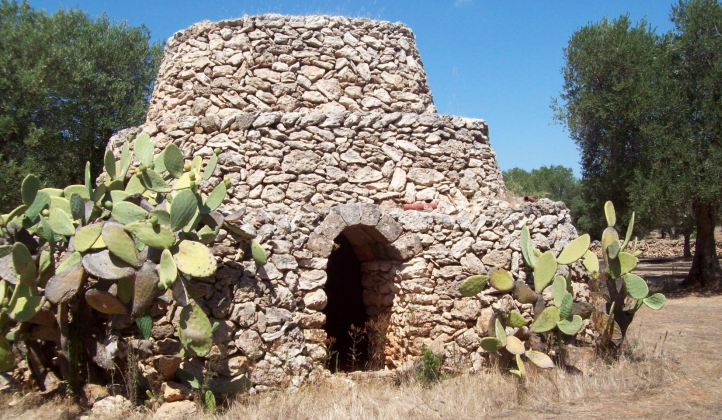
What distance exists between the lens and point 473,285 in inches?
261

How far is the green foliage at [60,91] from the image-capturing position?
1216 centimetres

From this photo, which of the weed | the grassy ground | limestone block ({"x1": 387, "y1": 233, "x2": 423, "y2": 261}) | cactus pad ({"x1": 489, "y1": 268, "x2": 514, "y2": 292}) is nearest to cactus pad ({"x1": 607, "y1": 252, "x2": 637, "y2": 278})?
the grassy ground

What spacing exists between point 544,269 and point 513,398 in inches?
59.5

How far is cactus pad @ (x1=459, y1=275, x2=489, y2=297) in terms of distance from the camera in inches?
260

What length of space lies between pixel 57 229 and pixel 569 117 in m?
13.5

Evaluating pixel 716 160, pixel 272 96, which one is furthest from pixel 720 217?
pixel 272 96

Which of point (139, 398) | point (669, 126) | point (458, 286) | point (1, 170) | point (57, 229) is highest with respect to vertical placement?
point (669, 126)

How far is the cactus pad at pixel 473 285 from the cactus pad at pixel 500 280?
3.3 inches

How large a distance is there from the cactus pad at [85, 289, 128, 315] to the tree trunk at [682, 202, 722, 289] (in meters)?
14.1

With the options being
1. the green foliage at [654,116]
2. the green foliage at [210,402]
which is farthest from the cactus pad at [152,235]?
the green foliage at [654,116]

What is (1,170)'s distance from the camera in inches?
456

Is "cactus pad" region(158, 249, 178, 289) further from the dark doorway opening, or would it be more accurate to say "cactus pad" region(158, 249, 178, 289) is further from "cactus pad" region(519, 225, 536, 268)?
the dark doorway opening

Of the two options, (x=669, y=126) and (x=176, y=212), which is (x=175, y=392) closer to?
(x=176, y=212)

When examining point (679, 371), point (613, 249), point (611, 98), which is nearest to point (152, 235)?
point (613, 249)
